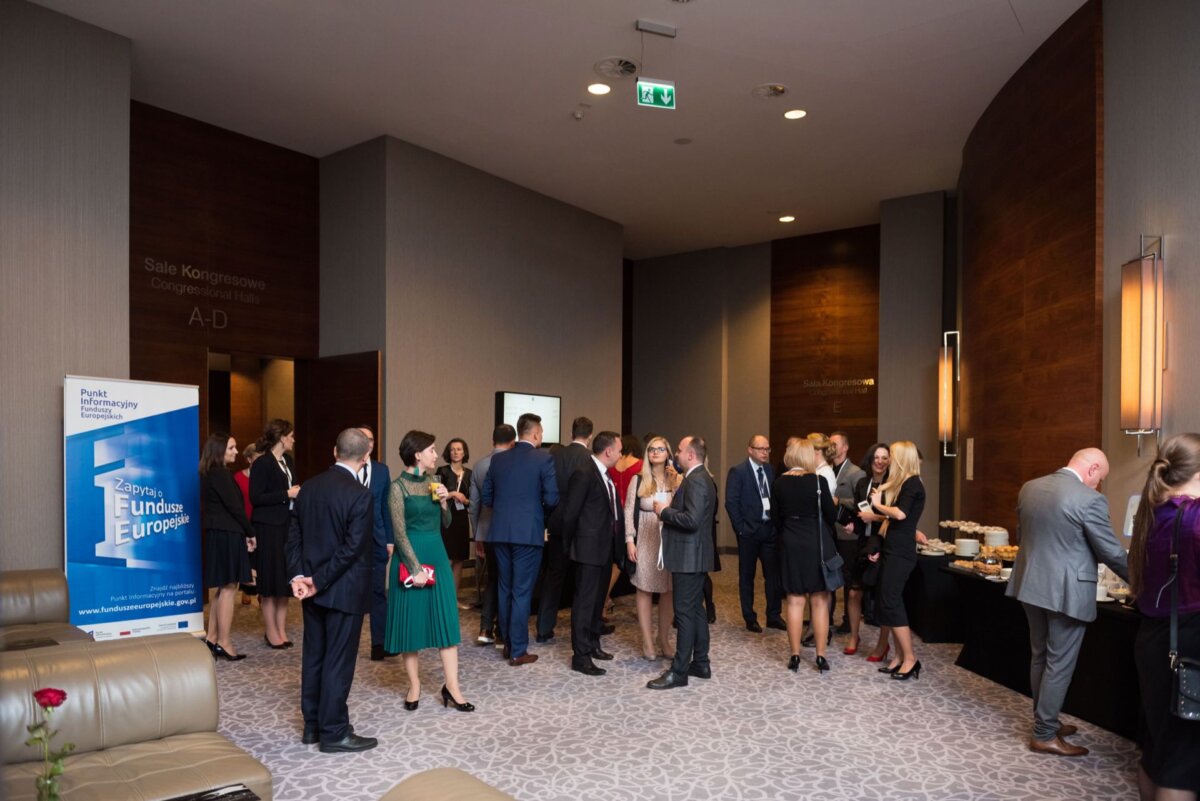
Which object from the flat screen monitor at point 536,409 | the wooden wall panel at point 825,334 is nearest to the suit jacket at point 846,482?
the flat screen monitor at point 536,409

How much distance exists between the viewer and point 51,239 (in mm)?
6043

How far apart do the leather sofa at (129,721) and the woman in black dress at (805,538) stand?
12.6ft

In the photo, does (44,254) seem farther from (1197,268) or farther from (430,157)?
(1197,268)

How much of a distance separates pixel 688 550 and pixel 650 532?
0.53m

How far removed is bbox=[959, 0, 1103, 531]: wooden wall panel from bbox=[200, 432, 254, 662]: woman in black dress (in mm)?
5951

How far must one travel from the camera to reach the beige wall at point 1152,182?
15.6 feet

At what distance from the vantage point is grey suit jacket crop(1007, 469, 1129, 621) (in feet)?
13.8

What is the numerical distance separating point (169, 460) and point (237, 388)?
4673mm

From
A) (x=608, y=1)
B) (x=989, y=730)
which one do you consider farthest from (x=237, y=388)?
(x=989, y=730)

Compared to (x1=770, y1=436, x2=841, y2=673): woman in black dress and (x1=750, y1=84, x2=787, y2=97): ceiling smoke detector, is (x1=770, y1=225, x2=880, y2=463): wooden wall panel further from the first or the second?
(x1=770, y1=436, x2=841, y2=673): woman in black dress

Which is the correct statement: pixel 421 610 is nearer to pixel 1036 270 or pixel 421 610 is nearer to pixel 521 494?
pixel 521 494

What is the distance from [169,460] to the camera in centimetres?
629

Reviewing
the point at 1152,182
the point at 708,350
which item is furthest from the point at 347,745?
the point at 708,350

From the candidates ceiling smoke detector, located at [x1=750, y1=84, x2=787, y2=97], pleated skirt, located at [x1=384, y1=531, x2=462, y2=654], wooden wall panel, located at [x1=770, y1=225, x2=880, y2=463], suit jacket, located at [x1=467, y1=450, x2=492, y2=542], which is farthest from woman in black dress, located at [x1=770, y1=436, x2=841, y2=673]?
wooden wall panel, located at [x1=770, y1=225, x2=880, y2=463]
